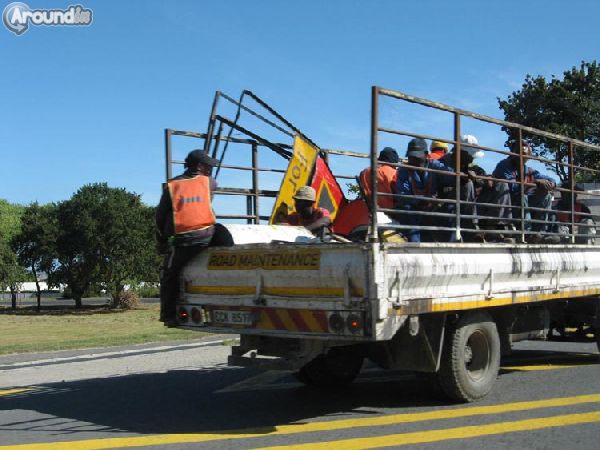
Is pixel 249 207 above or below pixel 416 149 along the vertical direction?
below

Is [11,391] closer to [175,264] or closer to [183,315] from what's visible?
[183,315]

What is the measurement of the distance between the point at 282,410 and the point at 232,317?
103 cm

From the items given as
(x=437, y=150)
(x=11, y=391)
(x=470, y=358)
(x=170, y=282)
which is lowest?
(x=11, y=391)

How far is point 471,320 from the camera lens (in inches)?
251

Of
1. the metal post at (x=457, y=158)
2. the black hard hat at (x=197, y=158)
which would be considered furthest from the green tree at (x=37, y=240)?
the metal post at (x=457, y=158)

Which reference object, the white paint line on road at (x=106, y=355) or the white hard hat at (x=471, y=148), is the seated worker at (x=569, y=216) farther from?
the white paint line on road at (x=106, y=355)

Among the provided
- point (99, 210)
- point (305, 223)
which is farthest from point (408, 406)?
point (99, 210)

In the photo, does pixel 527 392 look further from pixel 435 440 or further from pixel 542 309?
pixel 435 440

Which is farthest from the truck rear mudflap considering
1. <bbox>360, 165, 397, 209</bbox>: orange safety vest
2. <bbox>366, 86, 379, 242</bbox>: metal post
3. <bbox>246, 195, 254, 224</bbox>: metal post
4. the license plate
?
<bbox>246, 195, 254, 224</bbox>: metal post

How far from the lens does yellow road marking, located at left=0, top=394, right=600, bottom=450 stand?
17.2ft

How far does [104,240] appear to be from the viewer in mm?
56750

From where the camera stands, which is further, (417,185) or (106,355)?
(106,355)

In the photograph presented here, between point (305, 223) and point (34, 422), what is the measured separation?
331 cm

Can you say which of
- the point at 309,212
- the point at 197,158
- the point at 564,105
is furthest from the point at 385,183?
the point at 564,105
